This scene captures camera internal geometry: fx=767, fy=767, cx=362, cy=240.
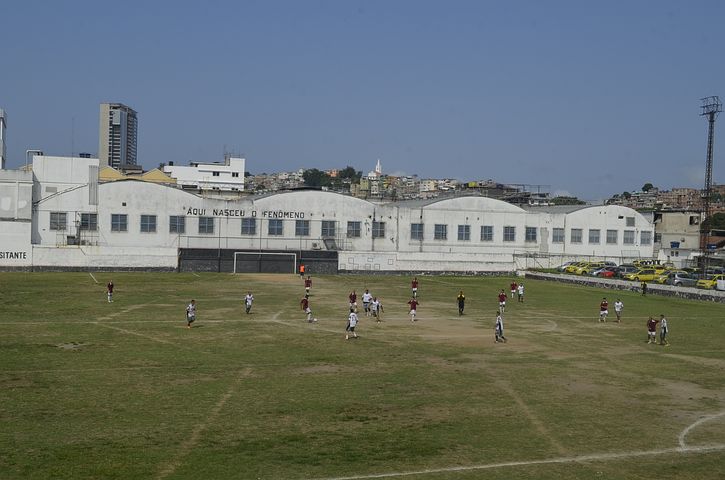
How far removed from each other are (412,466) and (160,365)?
15.4 meters

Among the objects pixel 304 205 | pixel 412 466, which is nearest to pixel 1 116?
pixel 304 205

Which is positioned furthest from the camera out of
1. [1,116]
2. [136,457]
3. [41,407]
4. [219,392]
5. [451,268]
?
[1,116]

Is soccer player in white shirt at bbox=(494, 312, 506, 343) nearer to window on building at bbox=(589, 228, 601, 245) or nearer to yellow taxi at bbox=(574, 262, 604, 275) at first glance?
yellow taxi at bbox=(574, 262, 604, 275)

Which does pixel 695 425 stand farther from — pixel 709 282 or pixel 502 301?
pixel 709 282

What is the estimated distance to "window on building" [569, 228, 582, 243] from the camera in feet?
327

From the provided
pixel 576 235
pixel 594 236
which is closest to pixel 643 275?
pixel 576 235

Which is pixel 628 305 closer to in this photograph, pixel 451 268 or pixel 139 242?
pixel 451 268

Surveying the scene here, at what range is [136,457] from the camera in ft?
65.5

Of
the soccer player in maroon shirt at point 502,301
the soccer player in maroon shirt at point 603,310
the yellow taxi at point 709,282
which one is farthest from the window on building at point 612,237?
the soccer player in maroon shirt at point 603,310

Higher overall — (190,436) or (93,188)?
(93,188)

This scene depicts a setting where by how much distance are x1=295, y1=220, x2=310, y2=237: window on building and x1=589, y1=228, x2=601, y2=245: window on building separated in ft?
124

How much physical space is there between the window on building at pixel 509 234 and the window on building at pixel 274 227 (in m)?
28.7

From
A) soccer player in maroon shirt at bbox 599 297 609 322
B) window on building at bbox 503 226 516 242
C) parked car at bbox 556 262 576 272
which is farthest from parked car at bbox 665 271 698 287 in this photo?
soccer player in maroon shirt at bbox 599 297 609 322

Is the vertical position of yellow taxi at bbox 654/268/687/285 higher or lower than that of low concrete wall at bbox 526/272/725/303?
higher
